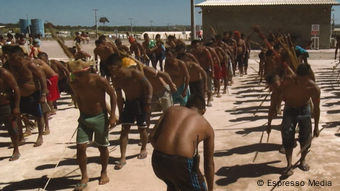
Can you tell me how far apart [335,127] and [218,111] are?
2685 mm

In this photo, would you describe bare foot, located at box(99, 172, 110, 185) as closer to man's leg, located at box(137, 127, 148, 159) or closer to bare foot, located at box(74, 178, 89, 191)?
bare foot, located at box(74, 178, 89, 191)

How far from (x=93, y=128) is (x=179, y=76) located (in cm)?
284

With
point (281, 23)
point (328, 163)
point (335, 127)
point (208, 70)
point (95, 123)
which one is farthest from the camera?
point (281, 23)

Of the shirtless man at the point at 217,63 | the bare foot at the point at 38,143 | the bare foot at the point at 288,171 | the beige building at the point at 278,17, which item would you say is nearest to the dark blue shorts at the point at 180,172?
the bare foot at the point at 288,171

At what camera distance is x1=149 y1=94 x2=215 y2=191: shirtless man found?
3.06m

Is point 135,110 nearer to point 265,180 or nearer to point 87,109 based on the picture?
point 87,109

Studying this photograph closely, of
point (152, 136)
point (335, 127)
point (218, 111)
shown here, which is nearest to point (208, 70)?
point (218, 111)

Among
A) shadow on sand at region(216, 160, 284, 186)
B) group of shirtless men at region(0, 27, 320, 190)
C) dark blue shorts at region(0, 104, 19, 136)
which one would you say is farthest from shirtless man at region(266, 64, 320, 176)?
dark blue shorts at region(0, 104, 19, 136)

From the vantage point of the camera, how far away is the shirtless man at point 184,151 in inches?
120

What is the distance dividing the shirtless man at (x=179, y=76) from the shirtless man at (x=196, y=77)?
523mm

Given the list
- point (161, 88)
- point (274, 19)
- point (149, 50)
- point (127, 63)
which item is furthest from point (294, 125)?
point (274, 19)

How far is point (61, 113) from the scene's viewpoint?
8992 mm

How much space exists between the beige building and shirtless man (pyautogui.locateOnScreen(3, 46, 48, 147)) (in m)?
21.8

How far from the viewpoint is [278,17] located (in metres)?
27.8
